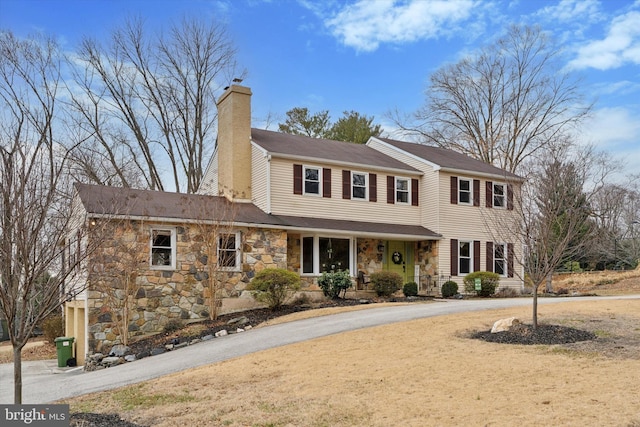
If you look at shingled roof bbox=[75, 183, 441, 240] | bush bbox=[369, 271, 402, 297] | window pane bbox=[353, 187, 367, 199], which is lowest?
bush bbox=[369, 271, 402, 297]

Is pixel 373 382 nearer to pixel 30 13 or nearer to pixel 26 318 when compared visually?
pixel 26 318

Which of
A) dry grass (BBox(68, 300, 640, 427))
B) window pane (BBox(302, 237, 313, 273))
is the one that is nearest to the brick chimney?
window pane (BBox(302, 237, 313, 273))

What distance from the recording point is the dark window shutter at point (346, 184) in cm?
2148

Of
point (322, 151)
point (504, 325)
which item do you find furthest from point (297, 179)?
point (504, 325)

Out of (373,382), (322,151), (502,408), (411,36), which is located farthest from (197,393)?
(322,151)

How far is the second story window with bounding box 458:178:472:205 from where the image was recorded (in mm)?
23375

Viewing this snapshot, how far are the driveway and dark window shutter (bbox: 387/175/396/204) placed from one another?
6930 mm

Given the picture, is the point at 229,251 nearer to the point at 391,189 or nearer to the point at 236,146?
the point at 236,146

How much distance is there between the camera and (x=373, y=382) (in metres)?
8.07

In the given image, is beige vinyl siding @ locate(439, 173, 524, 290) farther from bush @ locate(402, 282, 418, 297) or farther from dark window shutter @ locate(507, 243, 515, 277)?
bush @ locate(402, 282, 418, 297)

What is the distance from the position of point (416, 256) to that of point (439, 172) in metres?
3.51

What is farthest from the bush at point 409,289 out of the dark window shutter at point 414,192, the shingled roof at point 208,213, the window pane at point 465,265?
the dark window shutter at point 414,192

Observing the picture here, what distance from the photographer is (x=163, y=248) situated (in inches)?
662

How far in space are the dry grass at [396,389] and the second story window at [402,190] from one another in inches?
474
